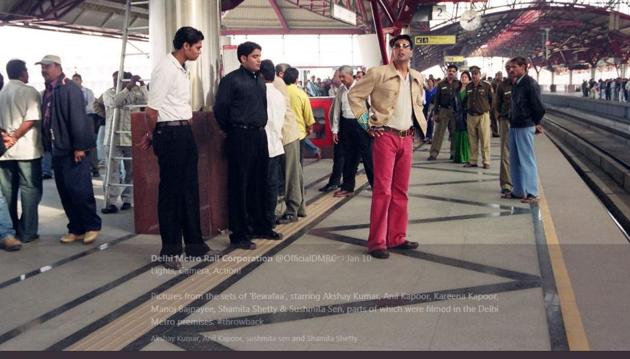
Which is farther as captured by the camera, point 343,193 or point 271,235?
point 343,193

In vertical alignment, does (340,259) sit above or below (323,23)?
below

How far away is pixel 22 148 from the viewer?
20.4ft

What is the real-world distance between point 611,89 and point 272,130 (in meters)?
44.4

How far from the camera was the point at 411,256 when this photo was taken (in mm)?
5512

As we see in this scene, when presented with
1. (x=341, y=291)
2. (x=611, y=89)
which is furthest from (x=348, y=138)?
(x=611, y=89)

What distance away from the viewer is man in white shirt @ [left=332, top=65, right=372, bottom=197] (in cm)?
878

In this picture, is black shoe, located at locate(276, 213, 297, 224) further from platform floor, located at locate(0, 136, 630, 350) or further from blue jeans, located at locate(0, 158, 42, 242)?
blue jeans, located at locate(0, 158, 42, 242)

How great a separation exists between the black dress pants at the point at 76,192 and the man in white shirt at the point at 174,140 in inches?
48.7

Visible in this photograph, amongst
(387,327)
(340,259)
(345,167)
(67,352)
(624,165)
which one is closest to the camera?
(67,352)

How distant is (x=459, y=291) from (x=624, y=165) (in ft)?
33.5

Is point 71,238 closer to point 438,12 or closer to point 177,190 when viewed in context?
point 177,190

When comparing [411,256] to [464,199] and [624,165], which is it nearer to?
[464,199]

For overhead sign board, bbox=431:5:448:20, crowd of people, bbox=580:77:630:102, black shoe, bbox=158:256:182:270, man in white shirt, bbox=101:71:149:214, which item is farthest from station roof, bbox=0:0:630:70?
black shoe, bbox=158:256:182:270

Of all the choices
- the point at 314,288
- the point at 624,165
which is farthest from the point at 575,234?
the point at 624,165
